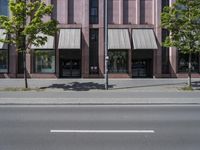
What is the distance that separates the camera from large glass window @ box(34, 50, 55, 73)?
33812mm

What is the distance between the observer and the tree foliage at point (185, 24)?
2392 cm

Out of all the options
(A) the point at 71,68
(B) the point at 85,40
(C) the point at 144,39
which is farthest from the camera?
(A) the point at 71,68

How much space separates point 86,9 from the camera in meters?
33.5

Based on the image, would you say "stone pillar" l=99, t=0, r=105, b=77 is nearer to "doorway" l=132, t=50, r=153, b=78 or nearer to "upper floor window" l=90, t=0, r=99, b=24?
"upper floor window" l=90, t=0, r=99, b=24

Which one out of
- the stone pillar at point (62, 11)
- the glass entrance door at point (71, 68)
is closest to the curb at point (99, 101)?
the glass entrance door at point (71, 68)

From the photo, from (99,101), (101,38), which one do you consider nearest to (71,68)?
(101,38)

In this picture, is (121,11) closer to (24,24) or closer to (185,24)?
(185,24)

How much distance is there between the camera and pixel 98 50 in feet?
111

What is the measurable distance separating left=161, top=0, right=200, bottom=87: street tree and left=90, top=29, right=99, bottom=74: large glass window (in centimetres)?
1054

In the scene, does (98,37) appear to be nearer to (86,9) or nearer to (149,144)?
(86,9)

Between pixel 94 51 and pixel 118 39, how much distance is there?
2.84 metres

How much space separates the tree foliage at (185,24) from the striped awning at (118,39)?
809 cm

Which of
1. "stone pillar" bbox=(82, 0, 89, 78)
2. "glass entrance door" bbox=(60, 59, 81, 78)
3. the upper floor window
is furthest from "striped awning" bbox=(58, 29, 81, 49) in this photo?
"glass entrance door" bbox=(60, 59, 81, 78)

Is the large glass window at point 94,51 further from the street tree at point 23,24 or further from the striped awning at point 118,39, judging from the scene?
the street tree at point 23,24
